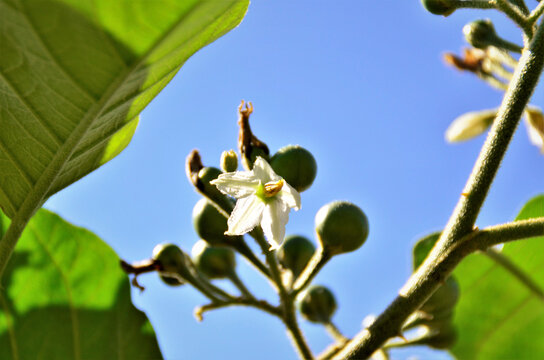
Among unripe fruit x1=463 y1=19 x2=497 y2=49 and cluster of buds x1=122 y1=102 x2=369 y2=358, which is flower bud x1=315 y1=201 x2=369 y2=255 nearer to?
cluster of buds x1=122 y1=102 x2=369 y2=358

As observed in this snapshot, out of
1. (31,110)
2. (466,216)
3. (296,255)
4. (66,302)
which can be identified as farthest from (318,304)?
(31,110)

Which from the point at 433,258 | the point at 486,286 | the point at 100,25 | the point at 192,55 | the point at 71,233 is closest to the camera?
the point at 100,25

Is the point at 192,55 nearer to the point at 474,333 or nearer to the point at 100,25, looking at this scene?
the point at 100,25

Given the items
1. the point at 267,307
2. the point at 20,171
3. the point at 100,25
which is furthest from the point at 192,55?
the point at 267,307

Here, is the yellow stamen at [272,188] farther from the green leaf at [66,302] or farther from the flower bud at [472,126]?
the flower bud at [472,126]

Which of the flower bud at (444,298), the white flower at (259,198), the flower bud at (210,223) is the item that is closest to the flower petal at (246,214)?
the white flower at (259,198)

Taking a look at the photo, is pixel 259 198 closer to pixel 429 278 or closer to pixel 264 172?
pixel 264 172

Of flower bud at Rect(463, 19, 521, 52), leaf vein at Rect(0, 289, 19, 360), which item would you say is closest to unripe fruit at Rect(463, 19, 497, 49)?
flower bud at Rect(463, 19, 521, 52)
